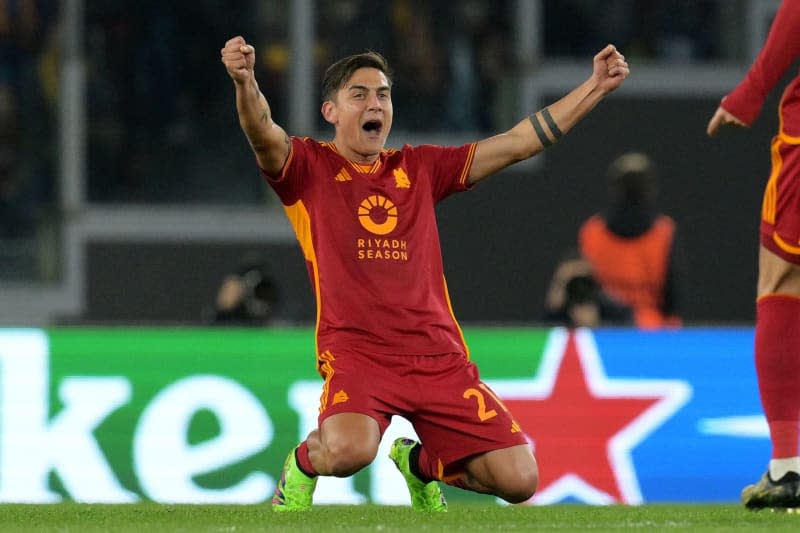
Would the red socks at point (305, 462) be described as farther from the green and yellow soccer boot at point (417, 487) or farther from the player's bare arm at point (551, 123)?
the player's bare arm at point (551, 123)

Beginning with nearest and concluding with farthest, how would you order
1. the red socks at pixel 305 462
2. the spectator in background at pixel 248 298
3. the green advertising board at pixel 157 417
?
the red socks at pixel 305 462
the green advertising board at pixel 157 417
the spectator in background at pixel 248 298

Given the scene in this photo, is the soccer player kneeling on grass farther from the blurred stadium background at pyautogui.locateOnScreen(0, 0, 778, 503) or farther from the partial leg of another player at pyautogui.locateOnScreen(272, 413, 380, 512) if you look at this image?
the blurred stadium background at pyautogui.locateOnScreen(0, 0, 778, 503)

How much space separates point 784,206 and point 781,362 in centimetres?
49

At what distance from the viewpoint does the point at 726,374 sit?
28.2ft

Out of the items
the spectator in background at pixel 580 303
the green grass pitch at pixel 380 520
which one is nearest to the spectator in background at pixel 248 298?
the spectator in background at pixel 580 303

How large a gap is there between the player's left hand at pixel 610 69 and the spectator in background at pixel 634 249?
4.59m

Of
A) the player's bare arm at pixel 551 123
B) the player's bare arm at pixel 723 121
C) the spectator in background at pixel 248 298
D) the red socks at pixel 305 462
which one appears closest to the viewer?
the player's bare arm at pixel 723 121

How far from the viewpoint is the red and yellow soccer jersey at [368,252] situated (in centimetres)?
570

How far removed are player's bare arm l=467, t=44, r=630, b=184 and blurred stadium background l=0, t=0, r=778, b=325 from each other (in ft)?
15.8

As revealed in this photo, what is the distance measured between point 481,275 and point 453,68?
1.39 meters

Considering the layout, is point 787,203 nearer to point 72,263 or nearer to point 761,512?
point 761,512

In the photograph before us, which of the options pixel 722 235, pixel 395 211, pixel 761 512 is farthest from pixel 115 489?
pixel 722 235

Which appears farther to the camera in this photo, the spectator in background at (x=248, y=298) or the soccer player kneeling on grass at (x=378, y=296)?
the spectator in background at (x=248, y=298)

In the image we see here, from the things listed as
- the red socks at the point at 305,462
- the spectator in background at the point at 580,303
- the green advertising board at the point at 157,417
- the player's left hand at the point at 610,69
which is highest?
the player's left hand at the point at 610,69
